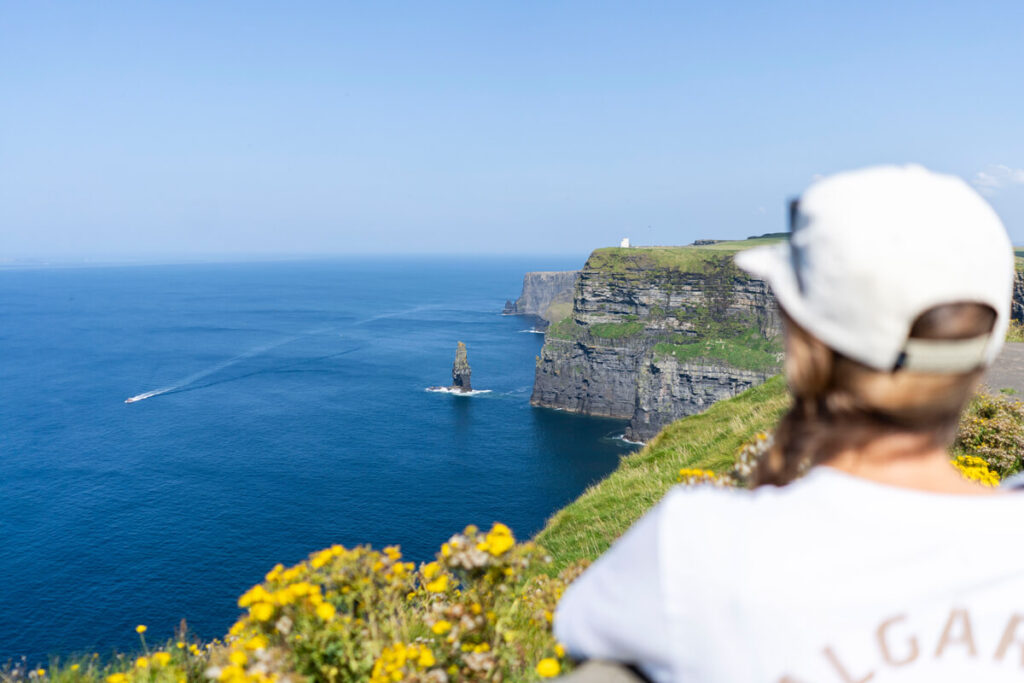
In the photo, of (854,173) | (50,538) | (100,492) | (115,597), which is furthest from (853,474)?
(100,492)

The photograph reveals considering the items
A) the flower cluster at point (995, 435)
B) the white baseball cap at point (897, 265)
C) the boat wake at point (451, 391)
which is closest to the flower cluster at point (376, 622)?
the white baseball cap at point (897, 265)

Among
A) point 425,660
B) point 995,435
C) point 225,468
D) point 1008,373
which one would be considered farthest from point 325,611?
point 225,468

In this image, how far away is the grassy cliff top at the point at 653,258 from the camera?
115m

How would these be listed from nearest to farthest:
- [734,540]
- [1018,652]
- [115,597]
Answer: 1. [734,540]
2. [1018,652]
3. [115,597]

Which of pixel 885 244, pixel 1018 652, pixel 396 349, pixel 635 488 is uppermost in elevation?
pixel 885 244

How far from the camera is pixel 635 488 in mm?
11016

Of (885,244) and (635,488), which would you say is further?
(635,488)

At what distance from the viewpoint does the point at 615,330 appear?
11650cm

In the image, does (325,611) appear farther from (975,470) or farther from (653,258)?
(653,258)

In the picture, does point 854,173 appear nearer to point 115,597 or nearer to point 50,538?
Result: point 115,597

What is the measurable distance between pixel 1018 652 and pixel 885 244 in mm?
905

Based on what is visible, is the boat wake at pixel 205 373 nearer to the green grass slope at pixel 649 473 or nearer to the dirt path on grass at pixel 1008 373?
the green grass slope at pixel 649 473

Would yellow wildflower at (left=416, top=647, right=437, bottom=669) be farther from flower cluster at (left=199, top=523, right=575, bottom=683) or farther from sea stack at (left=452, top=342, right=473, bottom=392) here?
sea stack at (left=452, top=342, right=473, bottom=392)

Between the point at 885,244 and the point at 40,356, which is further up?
the point at 885,244
